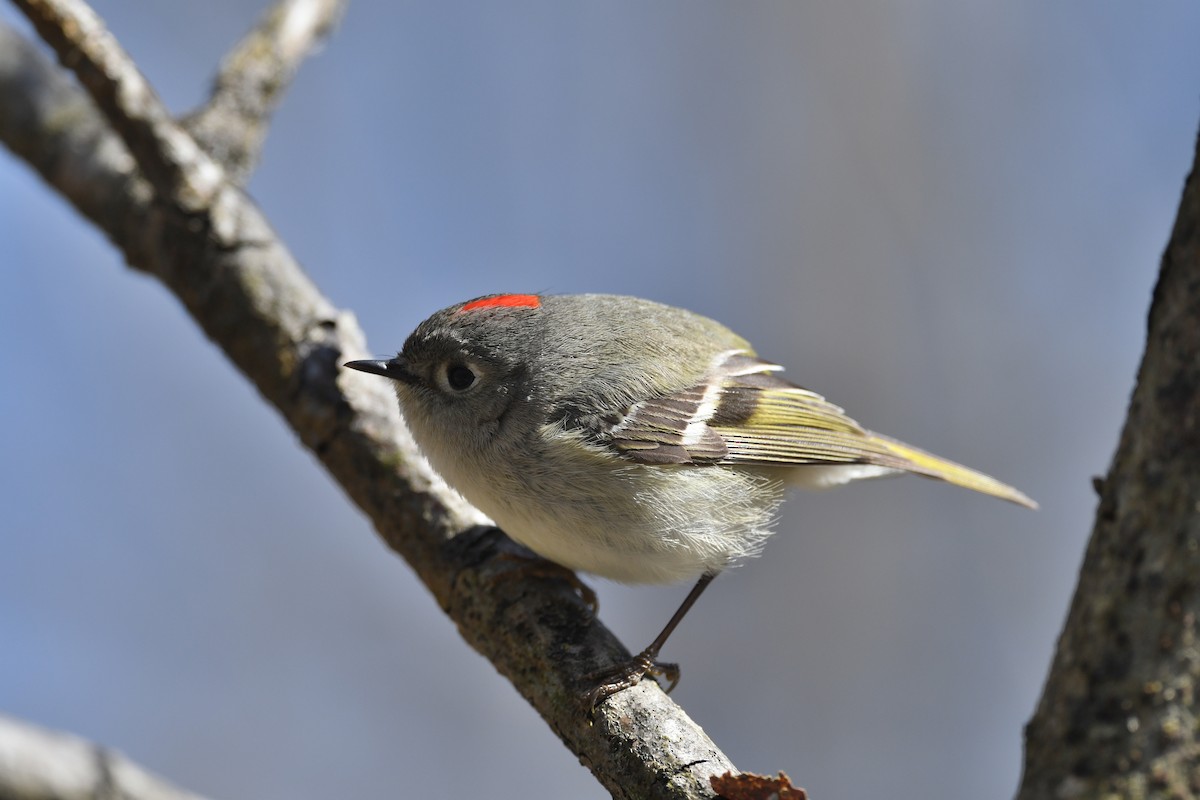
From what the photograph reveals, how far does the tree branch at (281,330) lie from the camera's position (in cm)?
210

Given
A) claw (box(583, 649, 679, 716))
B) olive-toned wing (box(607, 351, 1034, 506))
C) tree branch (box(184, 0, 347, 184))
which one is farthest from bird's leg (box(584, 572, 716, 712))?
tree branch (box(184, 0, 347, 184))

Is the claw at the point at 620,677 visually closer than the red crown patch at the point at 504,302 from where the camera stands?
Yes

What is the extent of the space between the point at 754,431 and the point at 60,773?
5.22 ft

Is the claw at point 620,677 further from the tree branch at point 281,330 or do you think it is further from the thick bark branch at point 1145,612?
the thick bark branch at point 1145,612

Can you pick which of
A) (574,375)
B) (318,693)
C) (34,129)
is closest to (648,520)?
(574,375)

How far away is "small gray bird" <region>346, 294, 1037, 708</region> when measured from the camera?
2145mm

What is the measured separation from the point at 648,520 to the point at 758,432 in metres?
0.42

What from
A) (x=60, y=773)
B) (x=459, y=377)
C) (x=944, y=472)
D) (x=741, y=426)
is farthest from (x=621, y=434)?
(x=60, y=773)

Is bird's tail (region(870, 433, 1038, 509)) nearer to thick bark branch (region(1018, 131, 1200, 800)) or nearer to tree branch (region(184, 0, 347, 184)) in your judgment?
thick bark branch (region(1018, 131, 1200, 800))

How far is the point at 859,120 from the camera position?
16.3 ft

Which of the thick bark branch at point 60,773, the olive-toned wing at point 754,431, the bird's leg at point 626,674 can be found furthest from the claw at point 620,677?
the thick bark branch at point 60,773

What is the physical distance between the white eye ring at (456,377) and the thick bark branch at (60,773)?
1.18 m

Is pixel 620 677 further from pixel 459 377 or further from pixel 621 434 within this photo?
pixel 459 377

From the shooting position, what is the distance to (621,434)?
86.7 inches
